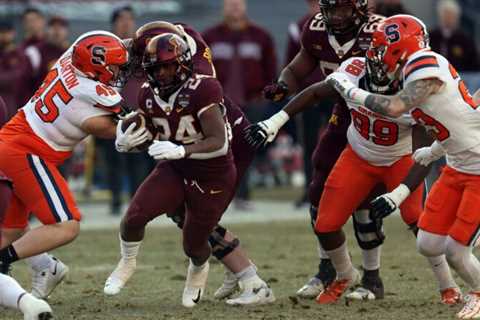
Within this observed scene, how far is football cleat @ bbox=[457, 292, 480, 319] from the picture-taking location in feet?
21.6

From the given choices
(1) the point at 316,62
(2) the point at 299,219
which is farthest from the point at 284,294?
(2) the point at 299,219

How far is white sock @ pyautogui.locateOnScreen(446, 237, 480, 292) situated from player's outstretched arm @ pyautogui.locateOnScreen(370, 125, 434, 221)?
352mm

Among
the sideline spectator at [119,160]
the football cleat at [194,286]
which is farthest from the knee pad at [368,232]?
the sideline spectator at [119,160]

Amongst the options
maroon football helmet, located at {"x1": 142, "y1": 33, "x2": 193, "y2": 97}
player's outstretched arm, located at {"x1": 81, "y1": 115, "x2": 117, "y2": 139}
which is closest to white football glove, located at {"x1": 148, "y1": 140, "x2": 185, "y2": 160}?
maroon football helmet, located at {"x1": 142, "y1": 33, "x2": 193, "y2": 97}

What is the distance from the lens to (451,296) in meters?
7.17

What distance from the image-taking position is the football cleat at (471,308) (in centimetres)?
657

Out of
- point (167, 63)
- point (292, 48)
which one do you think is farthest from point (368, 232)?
point (292, 48)

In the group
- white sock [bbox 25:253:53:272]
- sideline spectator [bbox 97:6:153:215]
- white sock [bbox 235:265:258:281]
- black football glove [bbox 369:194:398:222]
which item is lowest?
sideline spectator [bbox 97:6:153:215]

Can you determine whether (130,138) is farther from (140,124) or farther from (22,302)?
(22,302)

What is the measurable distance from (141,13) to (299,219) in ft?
23.5

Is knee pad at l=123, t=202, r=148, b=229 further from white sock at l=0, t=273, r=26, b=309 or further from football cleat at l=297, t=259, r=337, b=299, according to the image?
football cleat at l=297, t=259, r=337, b=299

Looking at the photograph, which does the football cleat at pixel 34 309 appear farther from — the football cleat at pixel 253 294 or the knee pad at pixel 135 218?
the football cleat at pixel 253 294

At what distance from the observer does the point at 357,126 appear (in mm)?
7332

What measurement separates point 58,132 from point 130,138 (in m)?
0.51
